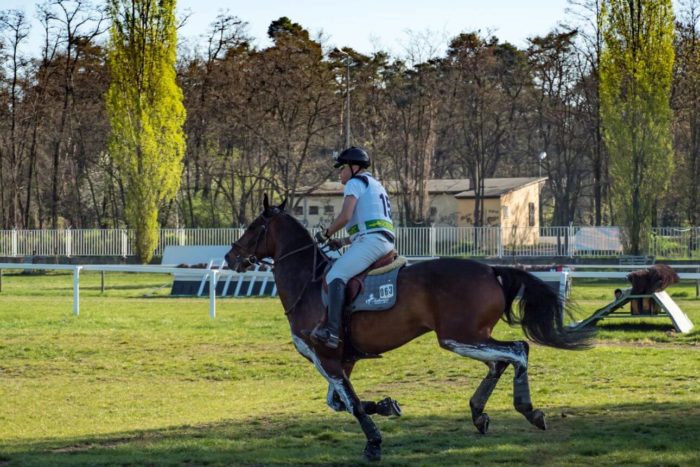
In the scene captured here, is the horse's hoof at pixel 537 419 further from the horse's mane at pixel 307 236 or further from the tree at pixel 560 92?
the tree at pixel 560 92

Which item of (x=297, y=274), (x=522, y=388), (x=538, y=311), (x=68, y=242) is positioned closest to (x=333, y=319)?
(x=297, y=274)

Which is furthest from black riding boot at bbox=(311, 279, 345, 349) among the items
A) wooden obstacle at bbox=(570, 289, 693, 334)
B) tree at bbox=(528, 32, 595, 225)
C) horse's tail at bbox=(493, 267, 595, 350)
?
tree at bbox=(528, 32, 595, 225)

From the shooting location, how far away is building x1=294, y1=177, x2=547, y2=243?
61000mm

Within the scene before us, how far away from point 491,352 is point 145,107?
133 ft

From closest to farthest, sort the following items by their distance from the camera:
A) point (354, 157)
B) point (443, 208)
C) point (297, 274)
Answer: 1. point (354, 157)
2. point (297, 274)
3. point (443, 208)

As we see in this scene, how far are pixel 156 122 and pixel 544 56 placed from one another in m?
21.3

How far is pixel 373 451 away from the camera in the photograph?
27.2ft

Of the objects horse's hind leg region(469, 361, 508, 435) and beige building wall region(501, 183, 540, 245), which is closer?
horse's hind leg region(469, 361, 508, 435)

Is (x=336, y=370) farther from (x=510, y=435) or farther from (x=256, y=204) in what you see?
(x=256, y=204)

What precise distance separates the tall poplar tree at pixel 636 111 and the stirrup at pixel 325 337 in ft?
113

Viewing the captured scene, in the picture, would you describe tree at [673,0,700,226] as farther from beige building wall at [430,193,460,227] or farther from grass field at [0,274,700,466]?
grass field at [0,274,700,466]

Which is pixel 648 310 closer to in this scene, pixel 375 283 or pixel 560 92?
pixel 375 283

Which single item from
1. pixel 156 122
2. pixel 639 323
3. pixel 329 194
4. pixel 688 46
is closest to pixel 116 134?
pixel 156 122

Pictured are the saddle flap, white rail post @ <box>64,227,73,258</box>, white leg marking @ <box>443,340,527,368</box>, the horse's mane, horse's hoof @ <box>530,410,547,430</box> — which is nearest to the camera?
white leg marking @ <box>443,340,527,368</box>
